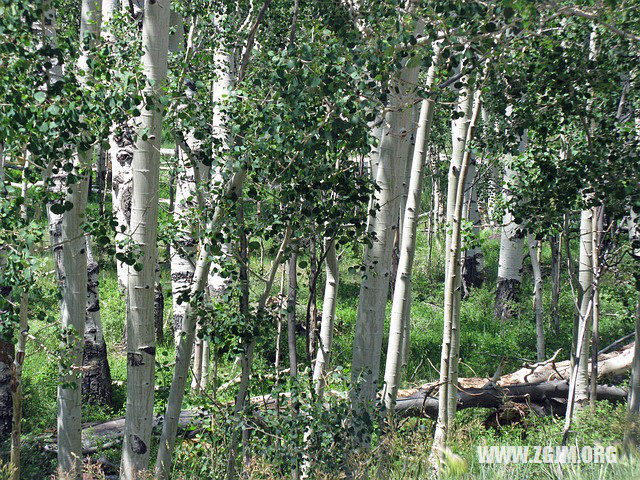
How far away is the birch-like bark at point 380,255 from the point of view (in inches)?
187

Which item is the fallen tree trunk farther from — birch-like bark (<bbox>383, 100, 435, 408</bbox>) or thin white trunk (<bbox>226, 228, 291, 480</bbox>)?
thin white trunk (<bbox>226, 228, 291, 480</bbox>)

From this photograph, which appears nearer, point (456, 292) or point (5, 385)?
point (456, 292)

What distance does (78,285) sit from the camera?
16.0 ft

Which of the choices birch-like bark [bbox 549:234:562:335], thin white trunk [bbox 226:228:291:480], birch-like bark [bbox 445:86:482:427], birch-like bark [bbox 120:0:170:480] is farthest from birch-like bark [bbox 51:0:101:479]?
birch-like bark [bbox 549:234:562:335]

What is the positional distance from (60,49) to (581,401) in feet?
20.3

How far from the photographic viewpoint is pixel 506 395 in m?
7.44

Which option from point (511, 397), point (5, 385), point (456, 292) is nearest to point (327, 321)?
point (456, 292)

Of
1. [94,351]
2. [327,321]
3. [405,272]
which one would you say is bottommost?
[94,351]

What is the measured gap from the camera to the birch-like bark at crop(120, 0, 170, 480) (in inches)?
163

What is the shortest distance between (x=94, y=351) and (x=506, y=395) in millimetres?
5364

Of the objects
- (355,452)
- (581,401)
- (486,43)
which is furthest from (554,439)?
(486,43)

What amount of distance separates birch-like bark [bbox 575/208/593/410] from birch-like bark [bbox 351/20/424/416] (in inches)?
95.3

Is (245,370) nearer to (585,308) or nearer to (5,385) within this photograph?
(5,385)

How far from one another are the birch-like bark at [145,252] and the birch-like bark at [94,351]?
4133mm
